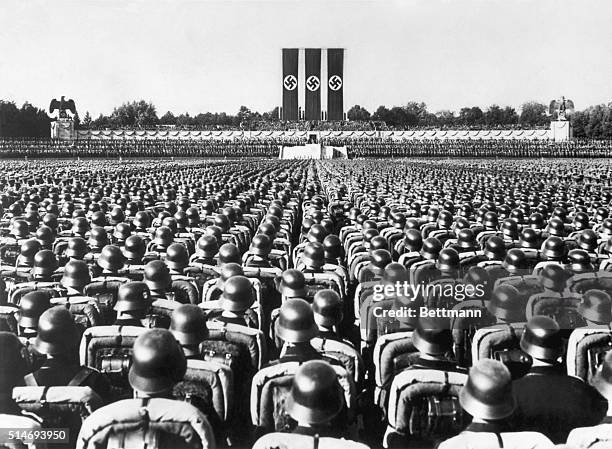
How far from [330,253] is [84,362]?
4374mm

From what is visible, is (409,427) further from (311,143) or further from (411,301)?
(311,143)

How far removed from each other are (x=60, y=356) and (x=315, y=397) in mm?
2040

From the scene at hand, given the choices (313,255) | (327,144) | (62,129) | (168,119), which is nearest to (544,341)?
(313,255)

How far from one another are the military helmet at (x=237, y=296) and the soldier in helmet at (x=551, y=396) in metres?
2.51

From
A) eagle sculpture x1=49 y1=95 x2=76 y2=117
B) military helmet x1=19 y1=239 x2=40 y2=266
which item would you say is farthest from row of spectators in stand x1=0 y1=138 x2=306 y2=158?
military helmet x1=19 y1=239 x2=40 y2=266

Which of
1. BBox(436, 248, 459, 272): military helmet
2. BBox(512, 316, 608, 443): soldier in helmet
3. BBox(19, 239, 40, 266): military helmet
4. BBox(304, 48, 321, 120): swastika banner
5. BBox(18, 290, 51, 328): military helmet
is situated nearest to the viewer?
BBox(512, 316, 608, 443): soldier in helmet

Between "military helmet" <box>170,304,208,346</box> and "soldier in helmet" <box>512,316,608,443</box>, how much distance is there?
2267mm

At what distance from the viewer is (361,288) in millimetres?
6938

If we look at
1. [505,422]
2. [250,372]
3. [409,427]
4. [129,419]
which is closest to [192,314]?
[250,372]

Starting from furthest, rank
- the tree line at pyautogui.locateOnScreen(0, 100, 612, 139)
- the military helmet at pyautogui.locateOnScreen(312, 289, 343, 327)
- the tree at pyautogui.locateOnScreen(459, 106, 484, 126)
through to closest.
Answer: the tree at pyautogui.locateOnScreen(459, 106, 484, 126) → the tree line at pyautogui.locateOnScreen(0, 100, 612, 139) → the military helmet at pyautogui.locateOnScreen(312, 289, 343, 327)

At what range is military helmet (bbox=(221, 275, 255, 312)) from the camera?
5613 mm

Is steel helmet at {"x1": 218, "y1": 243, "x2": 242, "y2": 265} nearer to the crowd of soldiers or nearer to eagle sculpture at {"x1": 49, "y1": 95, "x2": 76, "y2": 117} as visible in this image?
the crowd of soldiers

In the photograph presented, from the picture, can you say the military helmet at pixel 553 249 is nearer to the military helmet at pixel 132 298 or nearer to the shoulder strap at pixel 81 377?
the military helmet at pixel 132 298

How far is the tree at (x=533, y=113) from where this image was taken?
128 m
